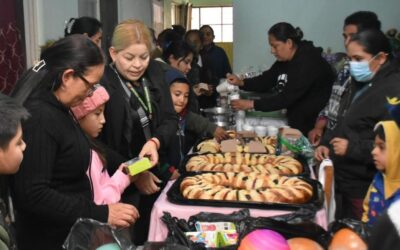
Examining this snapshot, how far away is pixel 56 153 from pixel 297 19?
3821mm

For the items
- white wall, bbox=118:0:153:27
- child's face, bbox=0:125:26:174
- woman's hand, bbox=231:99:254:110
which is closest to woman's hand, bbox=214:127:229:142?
woman's hand, bbox=231:99:254:110

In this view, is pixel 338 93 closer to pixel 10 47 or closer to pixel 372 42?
pixel 372 42

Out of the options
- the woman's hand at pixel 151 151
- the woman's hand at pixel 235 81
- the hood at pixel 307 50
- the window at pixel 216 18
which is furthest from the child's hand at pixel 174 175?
the window at pixel 216 18

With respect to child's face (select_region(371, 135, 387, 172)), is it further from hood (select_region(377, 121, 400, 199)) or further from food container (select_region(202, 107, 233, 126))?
food container (select_region(202, 107, 233, 126))

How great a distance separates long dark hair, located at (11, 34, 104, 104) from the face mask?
51.7 inches

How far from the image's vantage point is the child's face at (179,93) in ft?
7.86

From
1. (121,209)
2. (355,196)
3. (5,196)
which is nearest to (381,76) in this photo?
(355,196)

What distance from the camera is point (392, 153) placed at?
1.64m

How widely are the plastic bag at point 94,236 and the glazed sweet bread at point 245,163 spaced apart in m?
0.88

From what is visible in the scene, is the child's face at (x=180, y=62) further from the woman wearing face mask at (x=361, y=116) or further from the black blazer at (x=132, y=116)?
the woman wearing face mask at (x=361, y=116)

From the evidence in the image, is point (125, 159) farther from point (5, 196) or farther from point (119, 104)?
point (5, 196)

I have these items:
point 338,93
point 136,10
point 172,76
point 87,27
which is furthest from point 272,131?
point 136,10

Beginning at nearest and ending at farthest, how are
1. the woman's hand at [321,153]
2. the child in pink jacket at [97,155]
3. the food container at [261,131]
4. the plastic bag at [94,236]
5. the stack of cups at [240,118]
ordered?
the plastic bag at [94,236]
the child in pink jacket at [97,155]
the woman's hand at [321,153]
the food container at [261,131]
the stack of cups at [240,118]

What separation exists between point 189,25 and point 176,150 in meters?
8.16
